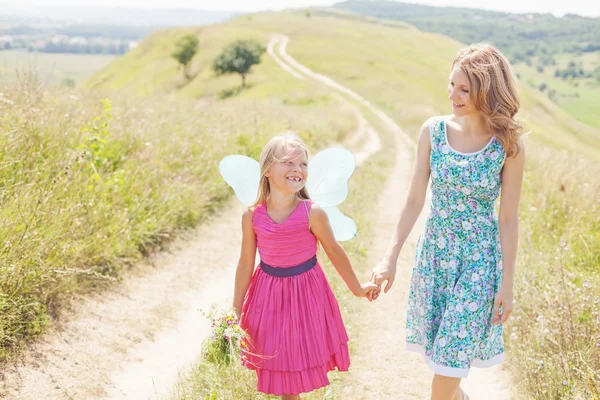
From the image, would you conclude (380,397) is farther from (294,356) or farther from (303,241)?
(303,241)

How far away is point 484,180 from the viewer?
322 cm

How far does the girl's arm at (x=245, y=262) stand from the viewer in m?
3.43

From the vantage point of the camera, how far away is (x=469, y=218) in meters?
3.33

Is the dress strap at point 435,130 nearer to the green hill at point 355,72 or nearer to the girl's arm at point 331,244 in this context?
the girl's arm at point 331,244

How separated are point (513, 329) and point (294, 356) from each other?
2.69 metres

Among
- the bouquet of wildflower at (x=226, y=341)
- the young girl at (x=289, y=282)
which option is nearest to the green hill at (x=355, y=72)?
the young girl at (x=289, y=282)

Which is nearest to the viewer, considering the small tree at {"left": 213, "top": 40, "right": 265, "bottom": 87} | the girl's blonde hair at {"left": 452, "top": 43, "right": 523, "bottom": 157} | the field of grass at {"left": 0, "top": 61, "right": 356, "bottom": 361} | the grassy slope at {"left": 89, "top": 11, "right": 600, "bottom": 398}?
the girl's blonde hair at {"left": 452, "top": 43, "right": 523, "bottom": 157}

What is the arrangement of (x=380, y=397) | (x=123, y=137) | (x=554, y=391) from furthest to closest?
(x=123, y=137) < (x=380, y=397) < (x=554, y=391)

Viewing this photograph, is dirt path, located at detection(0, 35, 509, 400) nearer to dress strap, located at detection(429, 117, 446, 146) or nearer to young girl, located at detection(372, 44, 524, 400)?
young girl, located at detection(372, 44, 524, 400)

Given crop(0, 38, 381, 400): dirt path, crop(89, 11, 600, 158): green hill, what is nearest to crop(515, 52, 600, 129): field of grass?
crop(89, 11, 600, 158): green hill

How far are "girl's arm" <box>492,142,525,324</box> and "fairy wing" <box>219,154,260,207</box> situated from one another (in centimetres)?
149

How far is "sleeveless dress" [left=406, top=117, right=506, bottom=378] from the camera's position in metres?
3.25

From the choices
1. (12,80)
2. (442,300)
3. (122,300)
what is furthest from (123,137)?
(442,300)

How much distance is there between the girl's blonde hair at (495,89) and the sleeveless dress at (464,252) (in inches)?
3.5
